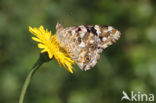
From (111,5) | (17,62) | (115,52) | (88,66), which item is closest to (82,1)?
(111,5)

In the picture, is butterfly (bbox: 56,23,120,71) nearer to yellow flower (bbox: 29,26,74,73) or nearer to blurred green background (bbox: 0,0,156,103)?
yellow flower (bbox: 29,26,74,73)

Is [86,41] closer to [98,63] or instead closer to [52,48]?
[52,48]

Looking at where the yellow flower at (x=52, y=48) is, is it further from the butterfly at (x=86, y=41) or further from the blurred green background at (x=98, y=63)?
the blurred green background at (x=98, y=63)

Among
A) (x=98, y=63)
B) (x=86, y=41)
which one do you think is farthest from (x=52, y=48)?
(x=98, y=63)

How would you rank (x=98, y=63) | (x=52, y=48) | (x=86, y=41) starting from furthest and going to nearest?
(x=98, y=63) → (x=86, y=41) → (x=52, y=48)

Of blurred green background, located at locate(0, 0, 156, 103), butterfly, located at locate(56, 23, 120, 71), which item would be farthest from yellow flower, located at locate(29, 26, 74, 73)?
blurred green background, located at locate(0, 0, 156, 103)

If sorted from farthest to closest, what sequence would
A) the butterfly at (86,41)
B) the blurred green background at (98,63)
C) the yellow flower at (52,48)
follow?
the blurred green background at (98,63)
the butterfly at (86,41)
the yellow flower at (52,48)

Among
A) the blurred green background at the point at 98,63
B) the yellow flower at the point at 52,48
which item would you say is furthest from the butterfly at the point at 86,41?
the blurred green background at the point at 98,63

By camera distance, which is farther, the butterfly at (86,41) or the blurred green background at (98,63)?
the blurred green background at (98,63)
